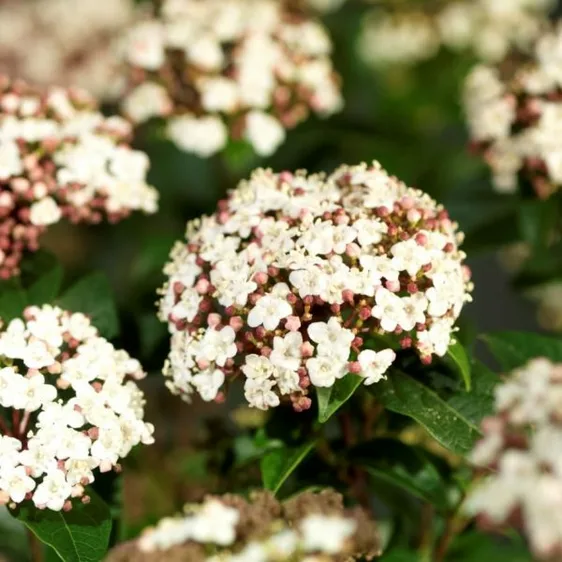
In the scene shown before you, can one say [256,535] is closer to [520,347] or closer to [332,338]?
[332,338]

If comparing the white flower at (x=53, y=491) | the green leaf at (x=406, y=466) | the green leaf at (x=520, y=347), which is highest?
the green leaf at (x=520, y=347)

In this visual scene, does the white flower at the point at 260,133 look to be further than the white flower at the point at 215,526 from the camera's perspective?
Yes

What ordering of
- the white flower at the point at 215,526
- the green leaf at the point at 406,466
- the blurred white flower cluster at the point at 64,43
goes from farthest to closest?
the blurred white flower cluster at the point at 64,43 → the green leaf at the point at 406,466 → the white flower at the point at 215,526

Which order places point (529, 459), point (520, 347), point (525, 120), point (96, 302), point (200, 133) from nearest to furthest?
point (529, 459) → point (520, 347) → point (96, 302) → point (525, 120) → point (200, 133)

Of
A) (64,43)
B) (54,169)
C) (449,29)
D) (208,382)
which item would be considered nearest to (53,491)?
(208,382)

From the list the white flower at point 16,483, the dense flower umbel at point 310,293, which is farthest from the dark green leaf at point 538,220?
the white flower at point 16,483

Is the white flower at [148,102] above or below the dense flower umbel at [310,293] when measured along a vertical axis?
above

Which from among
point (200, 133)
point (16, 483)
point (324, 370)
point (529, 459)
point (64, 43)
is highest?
point (64, 43)

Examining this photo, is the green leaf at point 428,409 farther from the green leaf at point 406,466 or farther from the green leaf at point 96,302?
the green leaf at point 96,302

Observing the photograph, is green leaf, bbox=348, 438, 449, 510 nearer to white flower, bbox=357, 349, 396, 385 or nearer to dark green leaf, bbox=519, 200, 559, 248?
white flower, bbox=357, 349, 396, 385
